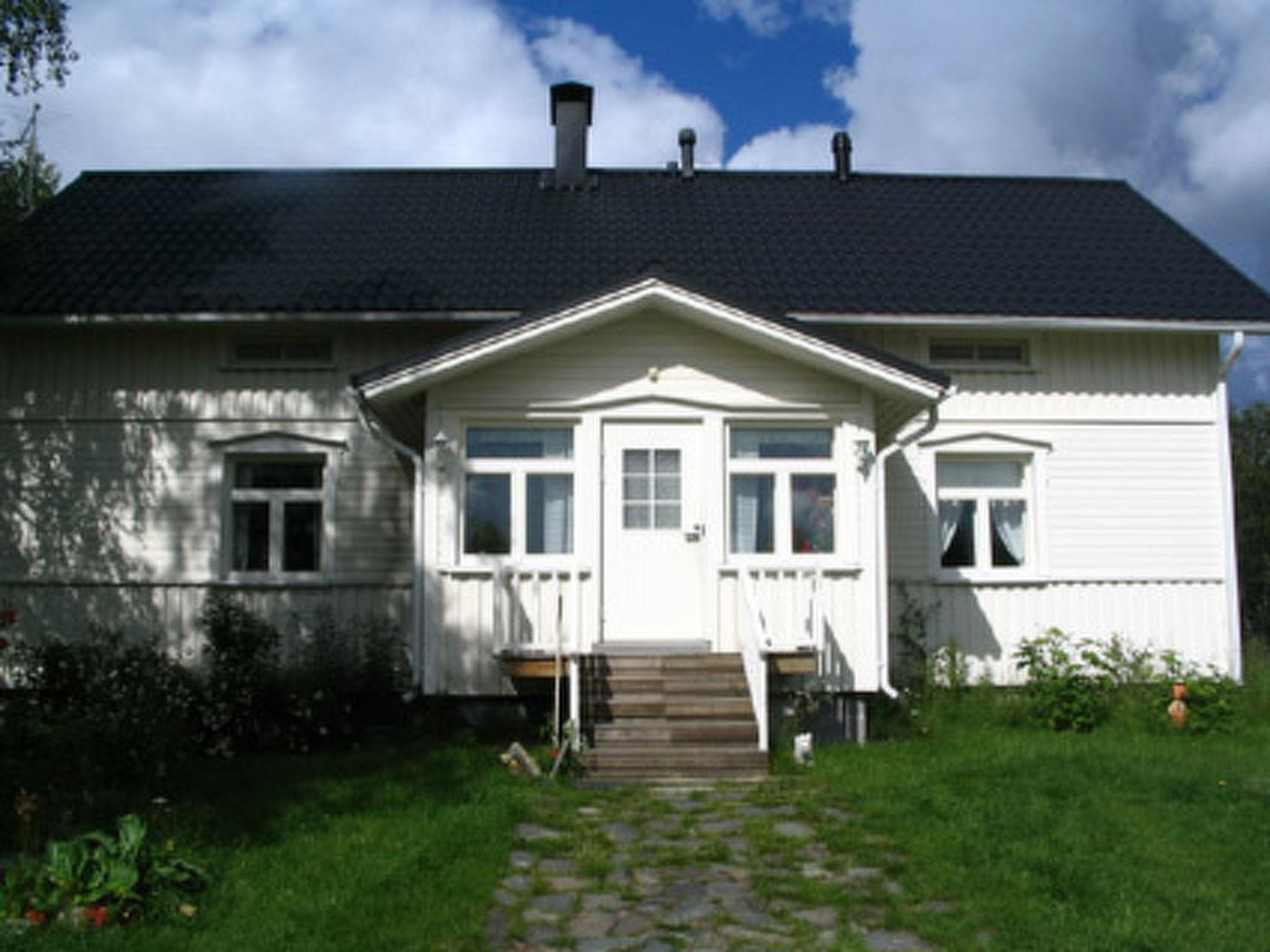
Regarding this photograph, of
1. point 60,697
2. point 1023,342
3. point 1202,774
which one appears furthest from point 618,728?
point 1023,342

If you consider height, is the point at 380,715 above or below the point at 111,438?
below

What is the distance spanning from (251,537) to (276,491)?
58 cm

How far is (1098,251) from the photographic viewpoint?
15.2 meters

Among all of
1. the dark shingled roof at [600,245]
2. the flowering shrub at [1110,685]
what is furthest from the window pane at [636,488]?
the flowering shrub at [1110,685]

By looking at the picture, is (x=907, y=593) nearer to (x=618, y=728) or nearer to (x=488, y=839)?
(x=618, y=728)

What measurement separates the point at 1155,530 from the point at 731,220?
6.58 meters

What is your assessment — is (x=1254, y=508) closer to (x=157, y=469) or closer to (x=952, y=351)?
(x=952, y=351)

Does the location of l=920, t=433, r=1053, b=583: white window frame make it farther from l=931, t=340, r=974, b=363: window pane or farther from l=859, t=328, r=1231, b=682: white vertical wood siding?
l=931, t=340, r=974, b=363: window pane

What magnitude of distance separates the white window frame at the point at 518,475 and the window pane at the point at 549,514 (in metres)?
0.03

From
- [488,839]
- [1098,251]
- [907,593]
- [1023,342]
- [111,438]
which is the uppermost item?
[1098,251]

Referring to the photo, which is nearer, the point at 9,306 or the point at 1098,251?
the point at 9,306

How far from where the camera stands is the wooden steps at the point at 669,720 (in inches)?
359

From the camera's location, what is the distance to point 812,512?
1117cm

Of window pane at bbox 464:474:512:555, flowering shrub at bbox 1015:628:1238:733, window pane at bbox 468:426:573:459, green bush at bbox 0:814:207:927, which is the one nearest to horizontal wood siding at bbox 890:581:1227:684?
flowering shrub at bbox 1015:628:1238:733
